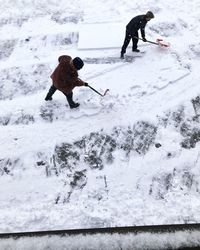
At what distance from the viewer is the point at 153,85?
693 centimetres

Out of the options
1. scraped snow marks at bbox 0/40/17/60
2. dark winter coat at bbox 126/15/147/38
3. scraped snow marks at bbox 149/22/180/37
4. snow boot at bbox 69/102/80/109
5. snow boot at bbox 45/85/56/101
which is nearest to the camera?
snow boot at bbox 45/85/56/101

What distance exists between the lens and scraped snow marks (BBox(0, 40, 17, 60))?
801cm

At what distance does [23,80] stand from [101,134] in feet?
8.24

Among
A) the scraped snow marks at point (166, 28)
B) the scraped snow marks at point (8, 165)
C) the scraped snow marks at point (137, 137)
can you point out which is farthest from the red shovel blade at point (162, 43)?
the scraped snow marks at point (8, 165)

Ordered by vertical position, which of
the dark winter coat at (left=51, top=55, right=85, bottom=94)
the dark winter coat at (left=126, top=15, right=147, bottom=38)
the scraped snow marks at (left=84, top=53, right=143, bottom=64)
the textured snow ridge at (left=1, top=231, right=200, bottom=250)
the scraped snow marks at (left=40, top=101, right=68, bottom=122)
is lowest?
the scraped snow marks at (left=40, top=101, right=68, bottom=122)

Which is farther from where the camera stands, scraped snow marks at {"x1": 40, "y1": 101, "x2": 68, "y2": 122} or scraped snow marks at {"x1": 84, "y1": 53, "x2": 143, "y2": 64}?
scraped snow marks at {"x1": 84, "y1": 53, "x2": 143, "y2": 64}

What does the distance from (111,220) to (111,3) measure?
730cm

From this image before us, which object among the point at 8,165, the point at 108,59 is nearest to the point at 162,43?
the point at 108,59

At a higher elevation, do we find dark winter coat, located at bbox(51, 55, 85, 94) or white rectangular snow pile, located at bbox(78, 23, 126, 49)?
white rectangular snow pile, located at bbox(78, 23, 126, 49)

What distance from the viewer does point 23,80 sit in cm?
730

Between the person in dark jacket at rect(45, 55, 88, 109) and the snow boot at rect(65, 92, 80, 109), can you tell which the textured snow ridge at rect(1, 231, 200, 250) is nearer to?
the person in dark jacket at rect(45, 55, 88, 109)

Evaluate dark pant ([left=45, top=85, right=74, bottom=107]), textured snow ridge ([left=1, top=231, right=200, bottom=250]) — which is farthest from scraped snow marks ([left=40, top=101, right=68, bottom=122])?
textured snow ridge ([left=1, top=231, right=200, bottom=250])

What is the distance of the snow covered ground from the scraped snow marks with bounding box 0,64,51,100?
2cm

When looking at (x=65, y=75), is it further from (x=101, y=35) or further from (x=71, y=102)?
(x=101, y=35)
